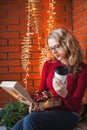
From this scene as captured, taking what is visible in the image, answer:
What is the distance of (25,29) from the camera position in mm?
2830

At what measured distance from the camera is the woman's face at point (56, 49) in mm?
1998

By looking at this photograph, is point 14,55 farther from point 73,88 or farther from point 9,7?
point 73,88

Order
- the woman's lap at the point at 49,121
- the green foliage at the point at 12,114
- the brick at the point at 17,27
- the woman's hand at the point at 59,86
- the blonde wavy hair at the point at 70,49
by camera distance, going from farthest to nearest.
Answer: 1. the brick at the point at 17,27
2. the green foliage at the point at 12,114
3. the blonde wavy hair at the point at 70,49
4. the woman's lap at the point at 49,121
5. the woman's hand at the point at 59,86

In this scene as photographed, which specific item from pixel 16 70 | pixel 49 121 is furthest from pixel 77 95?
pixel 16 70

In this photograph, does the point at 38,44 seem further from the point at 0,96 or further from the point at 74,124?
the point at 74,124

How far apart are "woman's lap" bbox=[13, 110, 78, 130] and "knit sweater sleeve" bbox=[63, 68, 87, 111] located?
6cm

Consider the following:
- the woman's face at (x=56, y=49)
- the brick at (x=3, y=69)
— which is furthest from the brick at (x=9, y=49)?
the woman's face at (x=56, y=49)

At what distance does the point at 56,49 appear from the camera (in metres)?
2.01

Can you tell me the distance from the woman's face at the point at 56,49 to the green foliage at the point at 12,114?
50cm

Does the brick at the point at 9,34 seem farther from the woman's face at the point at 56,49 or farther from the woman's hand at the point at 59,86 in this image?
the woman's hand at the point at 59,86

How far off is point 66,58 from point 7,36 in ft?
3.17

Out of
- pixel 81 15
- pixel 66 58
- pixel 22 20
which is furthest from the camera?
pixel 22 20

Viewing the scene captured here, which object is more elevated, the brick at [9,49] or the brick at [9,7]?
the brick at [9,7]

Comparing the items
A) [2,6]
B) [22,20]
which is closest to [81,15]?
[22,20]
